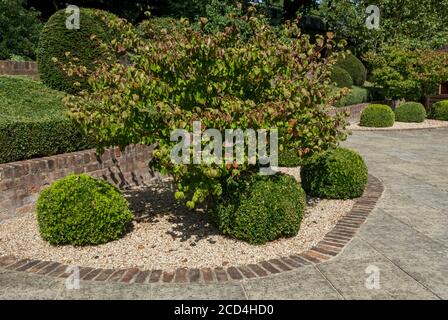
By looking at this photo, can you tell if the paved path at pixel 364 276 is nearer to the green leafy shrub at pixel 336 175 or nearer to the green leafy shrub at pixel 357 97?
the green leafy shrub at pixel 336 175

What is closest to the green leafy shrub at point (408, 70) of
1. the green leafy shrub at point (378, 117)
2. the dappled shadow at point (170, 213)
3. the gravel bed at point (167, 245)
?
the green leafy shrub at point (378, 117)

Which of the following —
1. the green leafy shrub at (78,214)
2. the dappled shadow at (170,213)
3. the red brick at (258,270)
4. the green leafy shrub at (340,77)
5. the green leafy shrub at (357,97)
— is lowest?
the red brick at (258,270)

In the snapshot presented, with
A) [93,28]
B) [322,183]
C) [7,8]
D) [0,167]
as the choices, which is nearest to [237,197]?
[322,183]

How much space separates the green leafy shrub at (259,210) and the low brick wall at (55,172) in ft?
11.4

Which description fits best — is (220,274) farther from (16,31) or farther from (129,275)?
(16,31)

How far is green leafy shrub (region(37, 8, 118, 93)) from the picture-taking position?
10891 mm

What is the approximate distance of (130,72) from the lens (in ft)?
19.6

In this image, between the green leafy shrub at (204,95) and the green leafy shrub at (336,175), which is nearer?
the green leafy shrub at (204,95)

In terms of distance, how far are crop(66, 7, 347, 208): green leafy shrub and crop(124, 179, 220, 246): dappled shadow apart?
0.99m

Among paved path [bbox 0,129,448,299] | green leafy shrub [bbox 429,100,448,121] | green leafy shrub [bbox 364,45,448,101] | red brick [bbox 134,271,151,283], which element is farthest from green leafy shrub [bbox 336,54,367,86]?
red brick [bbox 134,271,151,283]

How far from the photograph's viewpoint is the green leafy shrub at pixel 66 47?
10.9 meters

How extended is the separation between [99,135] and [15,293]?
2494 mm

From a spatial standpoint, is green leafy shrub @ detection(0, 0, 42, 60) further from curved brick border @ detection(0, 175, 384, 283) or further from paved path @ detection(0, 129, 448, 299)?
paved path @ detection(0, 129, 448, 299)

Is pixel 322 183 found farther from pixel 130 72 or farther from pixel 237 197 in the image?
pixel 130 72
